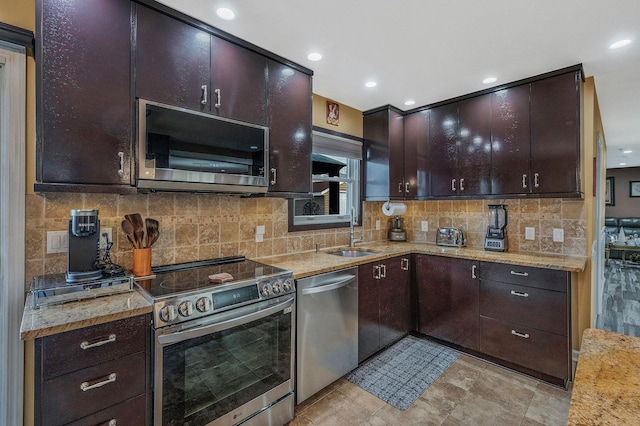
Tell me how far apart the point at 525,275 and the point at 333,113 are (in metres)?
2.32

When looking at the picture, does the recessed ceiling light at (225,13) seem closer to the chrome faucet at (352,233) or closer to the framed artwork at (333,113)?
the framed artwork at (333,113)

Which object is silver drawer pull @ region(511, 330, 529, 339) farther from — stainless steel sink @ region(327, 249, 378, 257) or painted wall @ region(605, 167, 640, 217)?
painted wall @ region(605, 167, 640, 217)

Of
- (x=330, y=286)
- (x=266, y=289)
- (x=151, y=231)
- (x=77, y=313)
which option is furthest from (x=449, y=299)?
(x=77, y=313)

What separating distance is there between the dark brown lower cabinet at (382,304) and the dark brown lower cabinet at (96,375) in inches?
65.4

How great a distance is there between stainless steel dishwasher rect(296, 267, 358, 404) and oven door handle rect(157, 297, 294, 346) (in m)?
0.25

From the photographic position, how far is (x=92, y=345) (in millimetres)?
1243

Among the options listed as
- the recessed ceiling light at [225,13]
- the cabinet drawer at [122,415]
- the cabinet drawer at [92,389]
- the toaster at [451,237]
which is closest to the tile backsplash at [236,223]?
the toaster at [451,237]

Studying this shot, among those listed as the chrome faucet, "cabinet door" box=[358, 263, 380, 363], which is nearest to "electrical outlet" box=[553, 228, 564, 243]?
"cabinet door" box=[358, 263, 380, 363]

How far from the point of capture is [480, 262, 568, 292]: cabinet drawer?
2331 millimetres

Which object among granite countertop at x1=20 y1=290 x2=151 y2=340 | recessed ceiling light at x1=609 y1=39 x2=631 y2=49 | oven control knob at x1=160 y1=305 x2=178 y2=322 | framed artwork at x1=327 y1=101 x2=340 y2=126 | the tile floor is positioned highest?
recessed ceiling light at x1=609 y1=39 x2=631 y2=49

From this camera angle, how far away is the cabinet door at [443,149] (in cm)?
319

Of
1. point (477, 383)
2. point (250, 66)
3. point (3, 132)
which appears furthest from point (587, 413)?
point (3, 132)

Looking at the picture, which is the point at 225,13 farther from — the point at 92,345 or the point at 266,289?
the point at 92,345

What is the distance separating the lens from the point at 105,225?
71.2 inches
